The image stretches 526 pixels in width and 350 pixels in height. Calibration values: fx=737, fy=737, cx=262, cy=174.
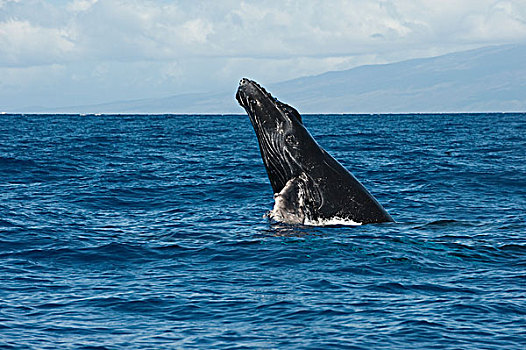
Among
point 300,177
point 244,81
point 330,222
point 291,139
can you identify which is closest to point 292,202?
point 300,177

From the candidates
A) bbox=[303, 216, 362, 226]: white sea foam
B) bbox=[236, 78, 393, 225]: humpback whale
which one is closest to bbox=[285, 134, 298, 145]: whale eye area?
bbox=[236, 78, 393, 225]: humpback whale

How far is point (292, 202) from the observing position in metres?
13.8

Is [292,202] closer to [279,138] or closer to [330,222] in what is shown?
[330,222]

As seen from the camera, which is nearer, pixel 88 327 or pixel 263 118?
pixel 88 327

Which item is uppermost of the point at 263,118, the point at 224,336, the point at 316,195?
the point at 263,118

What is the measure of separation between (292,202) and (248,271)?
3054mm

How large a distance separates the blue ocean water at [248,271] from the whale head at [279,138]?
1.17m

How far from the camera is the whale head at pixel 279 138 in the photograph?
13961 mm

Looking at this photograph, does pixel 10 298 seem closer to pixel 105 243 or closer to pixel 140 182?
pixel 105 243

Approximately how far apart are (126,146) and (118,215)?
25.1 meters

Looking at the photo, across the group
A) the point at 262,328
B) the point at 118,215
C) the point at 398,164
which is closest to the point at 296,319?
the point at 262,328

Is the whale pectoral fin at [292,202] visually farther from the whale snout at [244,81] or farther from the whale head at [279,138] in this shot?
the whale snout at [244,81]

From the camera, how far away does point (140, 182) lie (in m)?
23.9

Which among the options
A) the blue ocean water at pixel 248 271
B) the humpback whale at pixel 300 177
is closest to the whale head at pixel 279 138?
the humpback whale at pixel 300 177
